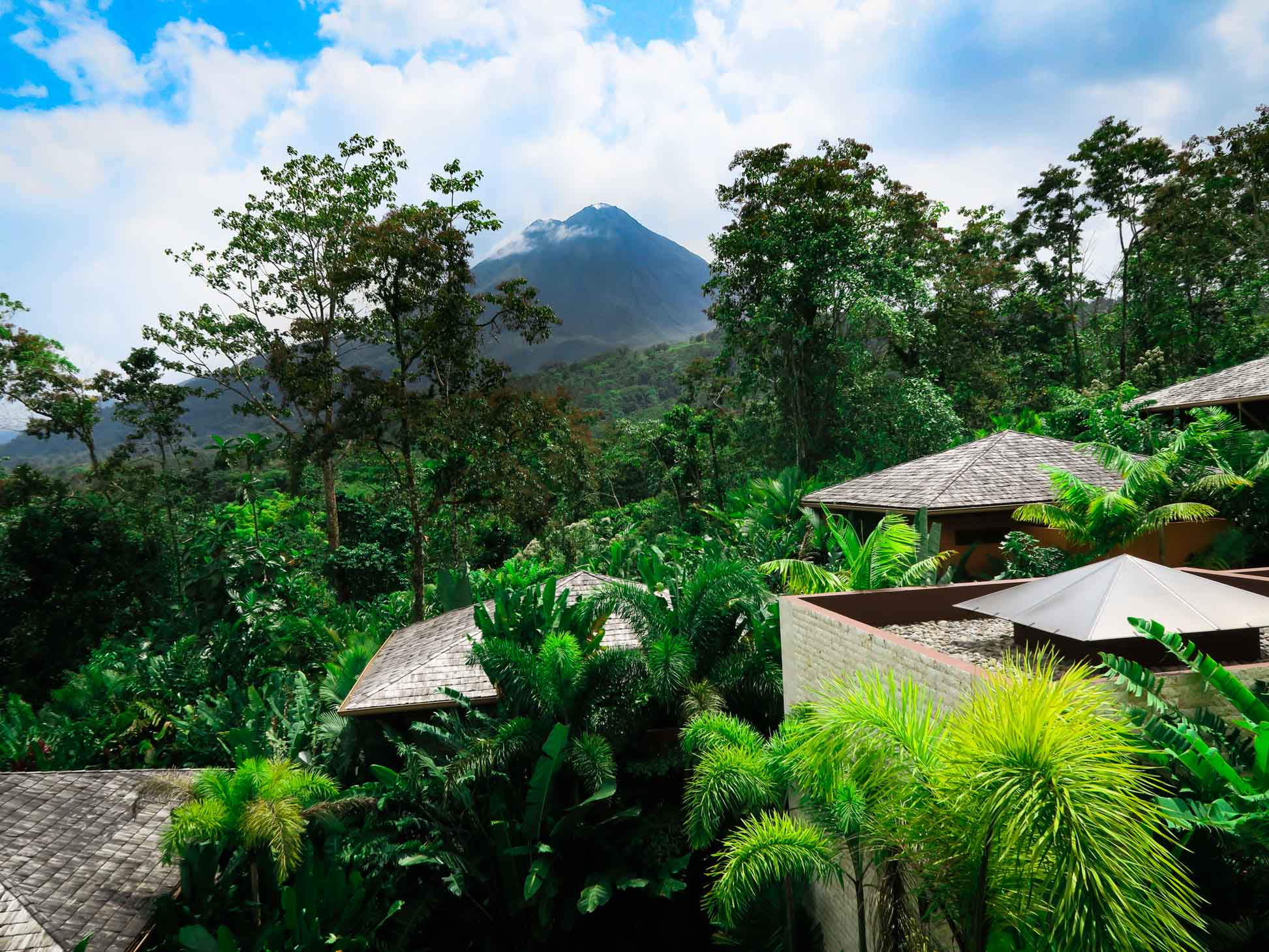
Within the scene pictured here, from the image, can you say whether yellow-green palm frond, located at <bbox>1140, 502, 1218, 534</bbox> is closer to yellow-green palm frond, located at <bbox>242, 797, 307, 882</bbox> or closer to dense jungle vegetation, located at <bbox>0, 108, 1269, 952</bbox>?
dense jungle vegetation, located at <bbox>0, 108, 1269, 952</bbox>

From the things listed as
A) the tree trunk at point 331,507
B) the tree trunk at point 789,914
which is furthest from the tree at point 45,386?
the tree trunk at point 789,914

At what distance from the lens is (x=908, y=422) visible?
24.7m

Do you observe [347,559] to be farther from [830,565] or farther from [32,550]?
[830,565]

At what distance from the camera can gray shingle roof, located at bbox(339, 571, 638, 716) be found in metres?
10.4

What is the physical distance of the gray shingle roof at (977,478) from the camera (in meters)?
14.6

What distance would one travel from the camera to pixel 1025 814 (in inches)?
139

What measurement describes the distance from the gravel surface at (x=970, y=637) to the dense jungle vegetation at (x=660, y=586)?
1.14 metres

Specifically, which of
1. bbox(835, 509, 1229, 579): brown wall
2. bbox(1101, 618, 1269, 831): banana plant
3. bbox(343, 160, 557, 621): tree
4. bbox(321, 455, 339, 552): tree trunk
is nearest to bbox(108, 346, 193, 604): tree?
bbox(321, 455, 339, 552): tree trunk

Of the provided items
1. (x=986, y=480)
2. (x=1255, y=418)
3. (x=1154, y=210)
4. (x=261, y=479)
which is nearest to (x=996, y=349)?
(x=1154, y=210)

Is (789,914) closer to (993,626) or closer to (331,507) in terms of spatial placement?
(993,626)

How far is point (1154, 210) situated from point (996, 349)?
8029 millimetres

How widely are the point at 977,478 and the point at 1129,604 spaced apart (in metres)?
10.4

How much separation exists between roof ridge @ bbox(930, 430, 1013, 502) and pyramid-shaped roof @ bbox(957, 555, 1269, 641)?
8696 mm


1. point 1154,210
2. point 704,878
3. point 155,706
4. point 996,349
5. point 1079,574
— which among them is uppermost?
point 1154,210
